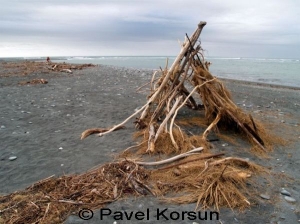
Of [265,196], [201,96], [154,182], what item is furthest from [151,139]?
[265,196]

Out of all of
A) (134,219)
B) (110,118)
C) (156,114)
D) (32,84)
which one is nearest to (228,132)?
(156,114)

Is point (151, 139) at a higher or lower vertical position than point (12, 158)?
higher

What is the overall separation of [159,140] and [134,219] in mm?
2561

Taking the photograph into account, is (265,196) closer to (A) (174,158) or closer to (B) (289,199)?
(B) (289,199)

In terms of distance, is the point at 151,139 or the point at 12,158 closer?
the point at 12,158

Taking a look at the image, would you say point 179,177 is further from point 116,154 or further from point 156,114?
point 156,114

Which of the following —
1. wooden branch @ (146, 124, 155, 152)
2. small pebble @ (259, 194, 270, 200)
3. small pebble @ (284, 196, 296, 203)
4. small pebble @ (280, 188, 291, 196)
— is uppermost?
wooden branch @ (146, 124, 155, 152)

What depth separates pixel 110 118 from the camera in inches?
328

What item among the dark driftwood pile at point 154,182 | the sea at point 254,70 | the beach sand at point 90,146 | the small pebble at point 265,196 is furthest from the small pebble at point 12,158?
the small pebble at point 265,196

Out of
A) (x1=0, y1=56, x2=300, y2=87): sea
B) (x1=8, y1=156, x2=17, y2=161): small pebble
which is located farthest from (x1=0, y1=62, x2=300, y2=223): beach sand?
(x1=0, y1=56, x2=300, y2=87): sea

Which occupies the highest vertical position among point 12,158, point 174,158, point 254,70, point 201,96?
point 254,70

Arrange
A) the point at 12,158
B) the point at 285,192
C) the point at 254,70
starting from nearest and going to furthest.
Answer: the point at 285,192, the point at 12,158, the point at 254,70

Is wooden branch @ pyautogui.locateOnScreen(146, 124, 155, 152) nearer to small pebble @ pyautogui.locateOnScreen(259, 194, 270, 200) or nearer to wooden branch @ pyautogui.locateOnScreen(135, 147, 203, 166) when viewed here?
wooden branch @ pyautogui.locateOnScreen(135, 147, 203, 166)

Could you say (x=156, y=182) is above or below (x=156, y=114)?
below
